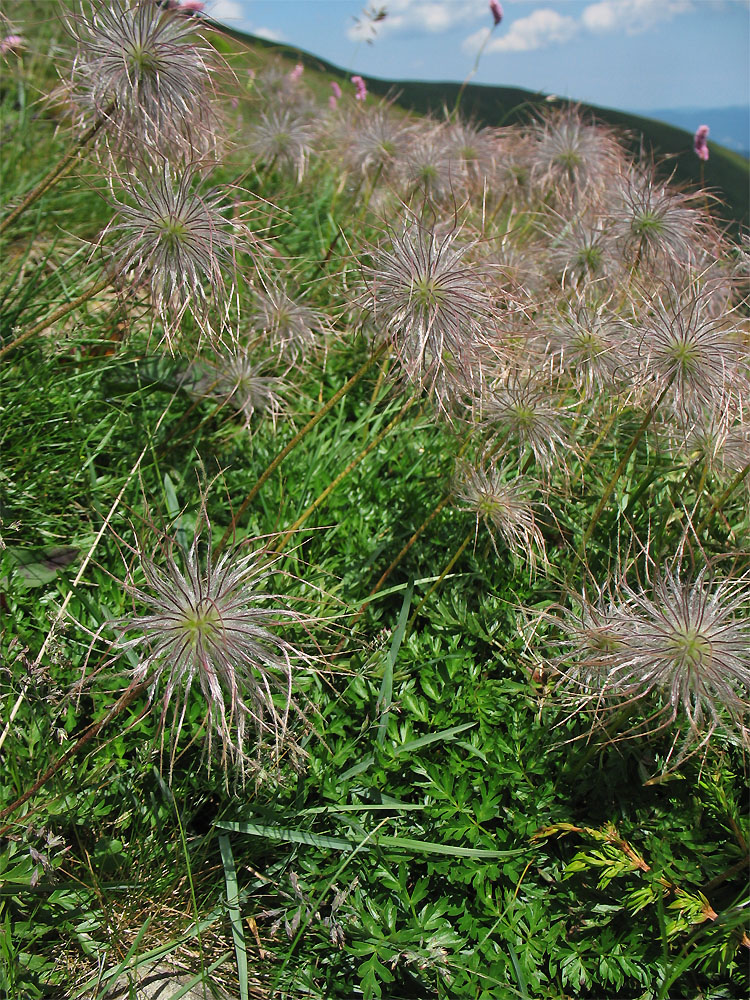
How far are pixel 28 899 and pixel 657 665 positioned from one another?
1.99 meters

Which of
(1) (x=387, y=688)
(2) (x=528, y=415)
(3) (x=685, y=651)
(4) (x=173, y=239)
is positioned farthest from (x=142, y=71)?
(3) (x=685, y=651)

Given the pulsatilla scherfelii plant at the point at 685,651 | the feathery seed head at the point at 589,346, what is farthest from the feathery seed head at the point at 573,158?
the pulsatilla scherfelii plant at the point at 685,651

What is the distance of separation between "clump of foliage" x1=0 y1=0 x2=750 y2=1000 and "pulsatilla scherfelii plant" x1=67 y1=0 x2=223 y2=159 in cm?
1

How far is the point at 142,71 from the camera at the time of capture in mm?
2660

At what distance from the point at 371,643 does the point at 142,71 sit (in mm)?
2222

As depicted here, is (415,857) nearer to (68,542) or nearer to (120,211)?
(68,542)

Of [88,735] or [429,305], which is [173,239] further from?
[88,735]

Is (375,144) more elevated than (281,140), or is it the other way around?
(375,144)

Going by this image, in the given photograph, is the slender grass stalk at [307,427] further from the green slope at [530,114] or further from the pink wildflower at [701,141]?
the green slope at [530,114]

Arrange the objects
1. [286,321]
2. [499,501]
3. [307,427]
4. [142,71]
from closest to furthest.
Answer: [307,427] → [142,71] → [499,501] → [286,321]

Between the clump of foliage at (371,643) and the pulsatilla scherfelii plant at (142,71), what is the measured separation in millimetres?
15

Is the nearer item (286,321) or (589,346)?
(589,346)

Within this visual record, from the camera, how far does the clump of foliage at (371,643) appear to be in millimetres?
2182

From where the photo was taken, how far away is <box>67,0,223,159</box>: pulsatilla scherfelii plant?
2641 mm
